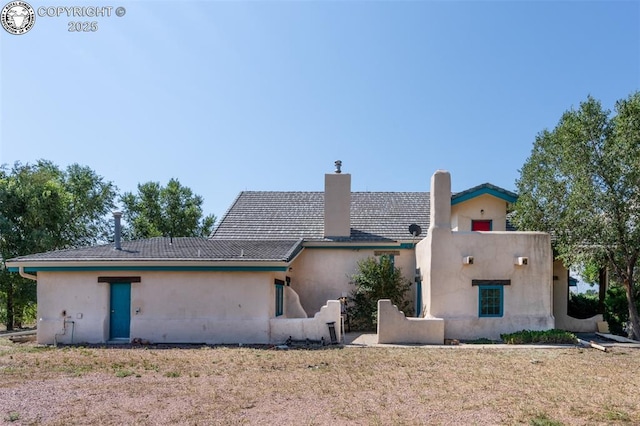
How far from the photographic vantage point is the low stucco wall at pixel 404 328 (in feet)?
49.2

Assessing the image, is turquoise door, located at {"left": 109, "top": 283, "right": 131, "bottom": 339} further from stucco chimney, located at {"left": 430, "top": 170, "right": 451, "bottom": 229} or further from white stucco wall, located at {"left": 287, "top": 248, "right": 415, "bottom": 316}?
stucco chimney, located at {"left": 430, "top": 170, "right": 451, "bottom": 229}

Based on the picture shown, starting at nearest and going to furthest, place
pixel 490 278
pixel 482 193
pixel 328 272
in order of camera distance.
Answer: pixel 490 278
pixel 482 193
pixel 328 272

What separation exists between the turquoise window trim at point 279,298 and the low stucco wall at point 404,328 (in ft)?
12.5

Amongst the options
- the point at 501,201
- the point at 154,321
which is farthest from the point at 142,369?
the point at 501,201

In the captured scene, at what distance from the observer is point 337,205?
2028 cm

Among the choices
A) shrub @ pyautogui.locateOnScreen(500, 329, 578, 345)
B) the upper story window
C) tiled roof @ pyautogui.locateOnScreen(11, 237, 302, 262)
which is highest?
the upper story window

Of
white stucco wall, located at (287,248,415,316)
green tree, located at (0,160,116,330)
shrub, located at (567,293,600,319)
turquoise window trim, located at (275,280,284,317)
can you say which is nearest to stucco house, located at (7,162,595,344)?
turquoise window trim, located at (275,280,284,317)

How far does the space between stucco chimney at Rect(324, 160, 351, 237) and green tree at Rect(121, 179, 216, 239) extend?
22481 millimetres

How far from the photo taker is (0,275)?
23.0 meters

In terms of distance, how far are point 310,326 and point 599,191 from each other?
33.8 ft

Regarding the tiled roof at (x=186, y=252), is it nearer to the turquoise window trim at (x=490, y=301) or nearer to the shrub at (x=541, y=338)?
the turquoise window trim at (x=490, y=301)

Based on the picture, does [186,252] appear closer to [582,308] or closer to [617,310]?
[617,310]

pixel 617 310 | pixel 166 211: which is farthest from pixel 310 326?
pixel 166 211

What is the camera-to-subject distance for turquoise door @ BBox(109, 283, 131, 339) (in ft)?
50.8
